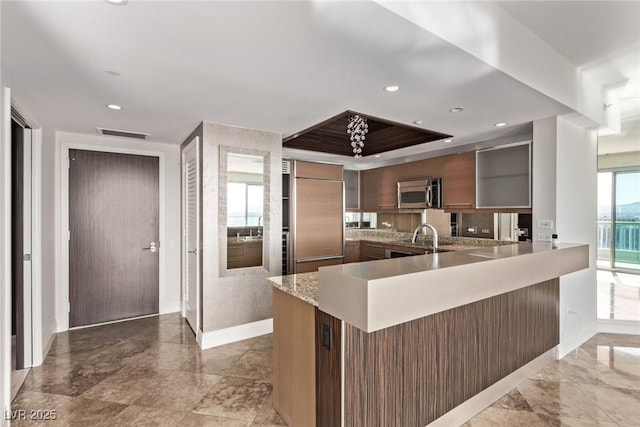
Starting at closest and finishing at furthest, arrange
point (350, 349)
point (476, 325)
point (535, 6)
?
1. point (350, 349)
2. point (535, 6)
3. point (476, 325)

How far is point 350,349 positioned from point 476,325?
3.72ft

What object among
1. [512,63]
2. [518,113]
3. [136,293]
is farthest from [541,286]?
[136,293]

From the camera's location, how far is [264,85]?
2223 mm

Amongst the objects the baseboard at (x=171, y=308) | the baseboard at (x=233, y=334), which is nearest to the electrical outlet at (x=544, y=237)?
the baseboard at (x=233, y=334)

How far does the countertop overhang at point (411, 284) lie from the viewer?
1.32m

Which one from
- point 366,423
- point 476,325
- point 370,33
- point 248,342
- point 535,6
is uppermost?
point 535,6

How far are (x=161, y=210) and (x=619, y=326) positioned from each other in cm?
577

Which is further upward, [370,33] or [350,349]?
[370,33]

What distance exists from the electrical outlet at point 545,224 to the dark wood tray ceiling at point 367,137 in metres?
1.43

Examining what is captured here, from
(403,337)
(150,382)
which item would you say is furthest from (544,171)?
(150,382)

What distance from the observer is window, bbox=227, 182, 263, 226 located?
3.31m

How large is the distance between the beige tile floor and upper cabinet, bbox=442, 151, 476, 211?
6.35 ft

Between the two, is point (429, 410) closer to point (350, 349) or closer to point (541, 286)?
point (350, 349)

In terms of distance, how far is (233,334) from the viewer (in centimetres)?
333
